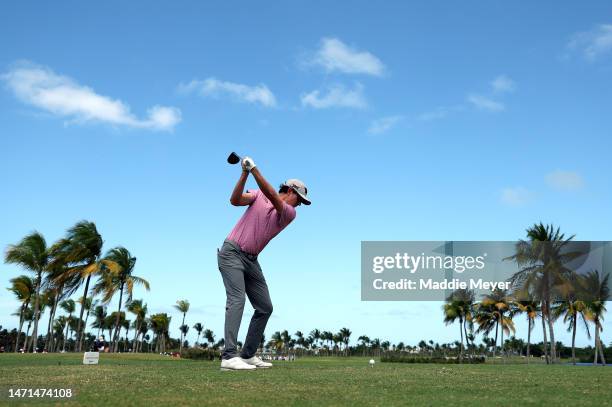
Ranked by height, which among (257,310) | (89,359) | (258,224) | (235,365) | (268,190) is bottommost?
(89,359)

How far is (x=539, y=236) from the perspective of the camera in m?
53.8

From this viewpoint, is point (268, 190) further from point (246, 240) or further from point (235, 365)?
point (235, 365)

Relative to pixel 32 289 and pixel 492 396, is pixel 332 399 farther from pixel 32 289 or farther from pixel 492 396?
pixel 32 289

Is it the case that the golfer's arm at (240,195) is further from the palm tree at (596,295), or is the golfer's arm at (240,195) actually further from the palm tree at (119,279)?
the palm tree at (596,295)

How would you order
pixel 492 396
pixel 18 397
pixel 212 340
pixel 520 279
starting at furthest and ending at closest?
pixel 212 340 < pixel 520 279 < pixel 492 396 < pixel 18 397

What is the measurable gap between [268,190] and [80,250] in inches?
1739

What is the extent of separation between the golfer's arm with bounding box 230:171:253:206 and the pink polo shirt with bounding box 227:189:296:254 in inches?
4.4

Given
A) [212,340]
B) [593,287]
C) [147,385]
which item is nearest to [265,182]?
[147,385]

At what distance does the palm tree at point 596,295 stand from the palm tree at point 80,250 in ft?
150

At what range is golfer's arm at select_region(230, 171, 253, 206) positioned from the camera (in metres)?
6.16

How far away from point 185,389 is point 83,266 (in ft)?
152

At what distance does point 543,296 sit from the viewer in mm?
52938

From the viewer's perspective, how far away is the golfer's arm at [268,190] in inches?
238

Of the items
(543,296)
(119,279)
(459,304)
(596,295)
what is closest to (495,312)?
(459,304)
